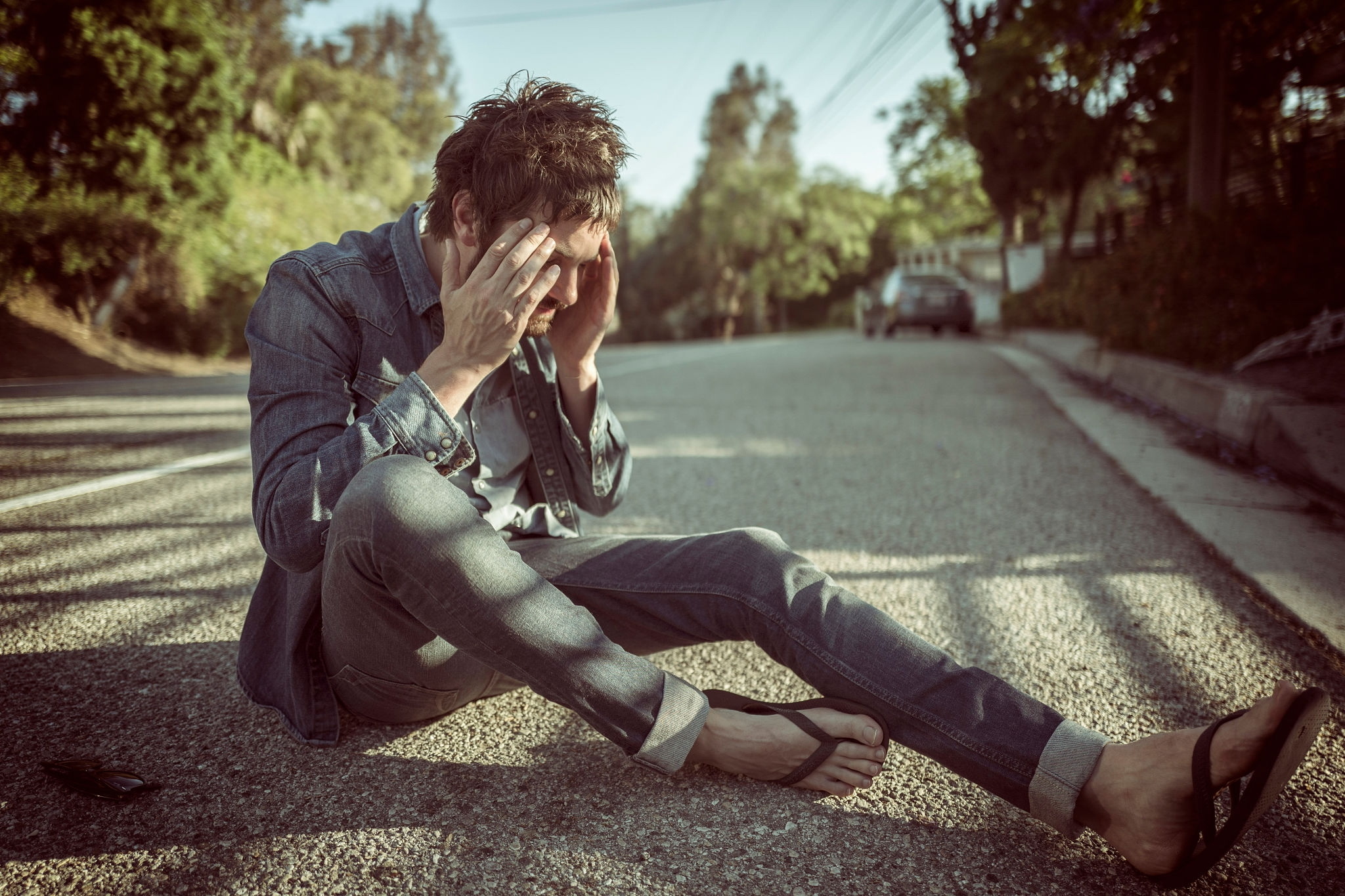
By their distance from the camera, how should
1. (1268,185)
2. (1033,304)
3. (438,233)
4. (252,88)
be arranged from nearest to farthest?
(438,233), (1268,185), (1033,304), (252,88)

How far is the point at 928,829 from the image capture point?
1.46m

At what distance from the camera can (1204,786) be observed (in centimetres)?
125

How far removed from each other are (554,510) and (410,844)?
810mm

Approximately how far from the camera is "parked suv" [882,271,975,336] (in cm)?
1692

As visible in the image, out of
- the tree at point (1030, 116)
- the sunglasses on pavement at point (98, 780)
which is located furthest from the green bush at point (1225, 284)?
the sunglasses on pavement at point (98, 780)

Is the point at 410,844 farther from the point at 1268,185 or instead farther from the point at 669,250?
the point at 669,250

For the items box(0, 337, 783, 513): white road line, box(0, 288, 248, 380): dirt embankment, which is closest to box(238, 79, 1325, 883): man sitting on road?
box(0, 337, 783, 513): white road line

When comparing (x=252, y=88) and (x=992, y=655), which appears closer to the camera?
(x=992, y=655)

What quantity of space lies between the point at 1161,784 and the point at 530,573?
1079 mm

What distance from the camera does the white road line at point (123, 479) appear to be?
357 centimetres

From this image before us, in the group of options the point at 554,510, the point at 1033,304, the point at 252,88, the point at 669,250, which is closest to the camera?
the point at 554,510

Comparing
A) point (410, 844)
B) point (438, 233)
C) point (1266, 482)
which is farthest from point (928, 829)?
point (1266, 482)

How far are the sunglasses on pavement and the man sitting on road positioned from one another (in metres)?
0.28

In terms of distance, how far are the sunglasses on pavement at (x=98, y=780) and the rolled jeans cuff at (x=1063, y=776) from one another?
1622 mm
